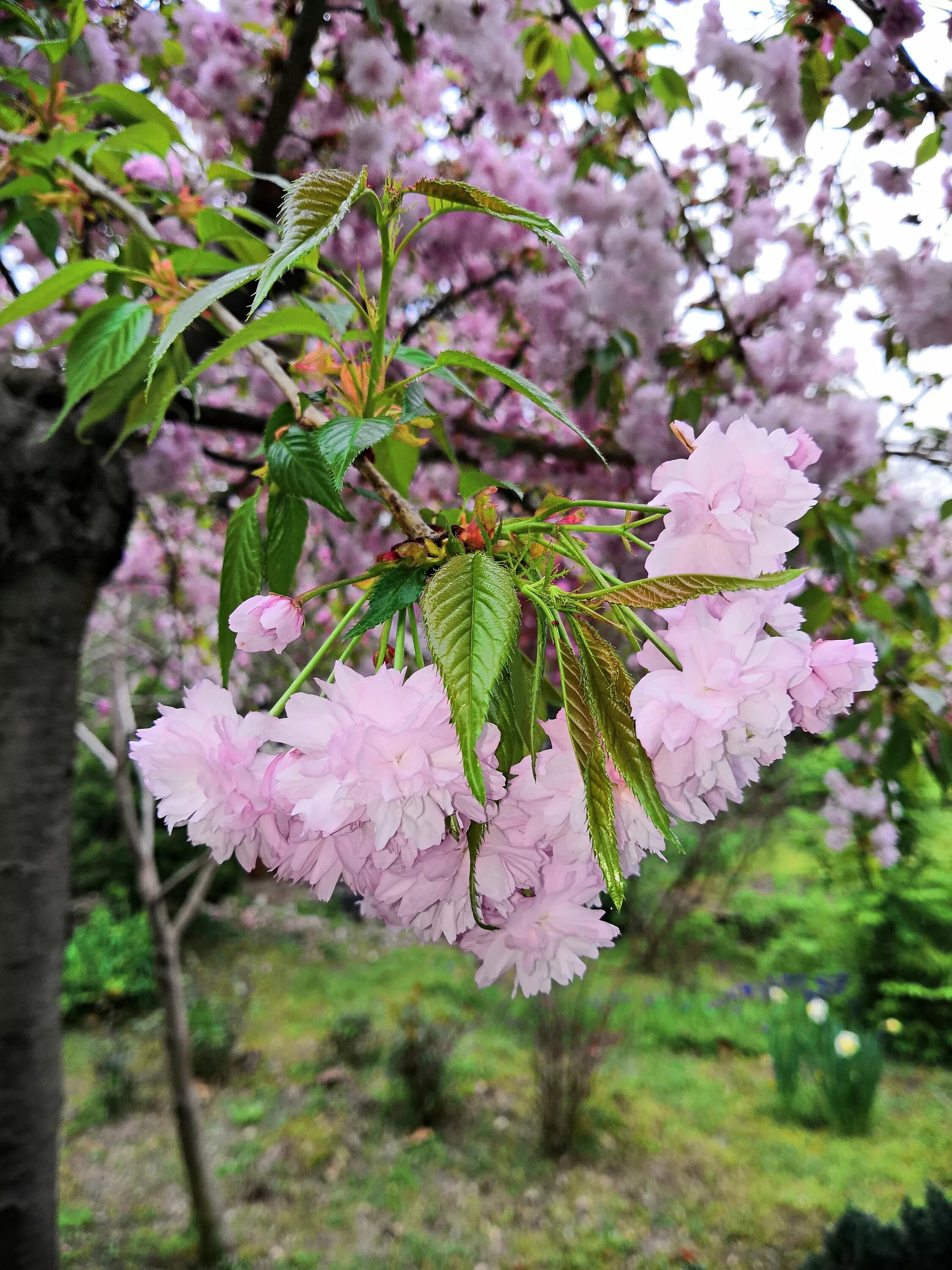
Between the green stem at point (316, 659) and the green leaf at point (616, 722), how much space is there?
118 mm

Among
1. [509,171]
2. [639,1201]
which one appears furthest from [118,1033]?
[509,171]

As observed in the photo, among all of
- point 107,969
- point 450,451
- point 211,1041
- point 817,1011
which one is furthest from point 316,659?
point 107,969

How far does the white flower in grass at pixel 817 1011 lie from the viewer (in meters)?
3.72

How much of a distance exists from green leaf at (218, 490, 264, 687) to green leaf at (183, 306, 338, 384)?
10 cm

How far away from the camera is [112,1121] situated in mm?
3352

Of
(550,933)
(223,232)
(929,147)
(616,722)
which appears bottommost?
(550,933)

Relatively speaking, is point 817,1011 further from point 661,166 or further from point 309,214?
point 309,214

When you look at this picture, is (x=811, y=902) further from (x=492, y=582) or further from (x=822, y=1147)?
(x=492, y=582)

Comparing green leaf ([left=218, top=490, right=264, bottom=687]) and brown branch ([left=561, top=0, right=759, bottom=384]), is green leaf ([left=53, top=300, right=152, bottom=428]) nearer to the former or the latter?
green leaf ([left=218, top=490, right=264, bottom=687])

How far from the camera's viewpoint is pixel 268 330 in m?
0.49

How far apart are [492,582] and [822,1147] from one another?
3.69 metres

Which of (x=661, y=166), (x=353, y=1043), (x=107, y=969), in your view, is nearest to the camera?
(x=661, y=166)

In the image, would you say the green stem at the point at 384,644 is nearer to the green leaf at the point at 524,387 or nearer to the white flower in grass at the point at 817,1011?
the green leaf at the point at 524,387

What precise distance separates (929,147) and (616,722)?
156cm
